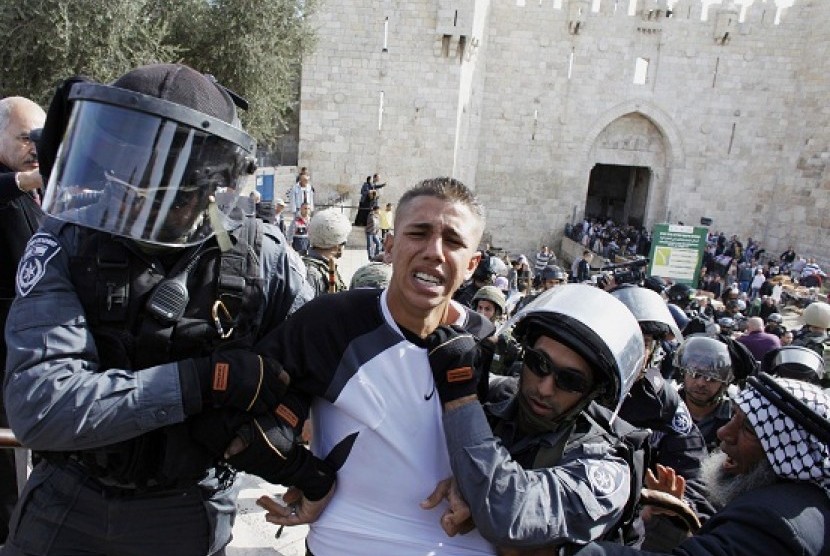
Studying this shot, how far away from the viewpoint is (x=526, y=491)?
1162 millimetres

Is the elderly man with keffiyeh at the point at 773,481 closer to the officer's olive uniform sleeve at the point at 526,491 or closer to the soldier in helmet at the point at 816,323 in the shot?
the officer's olive uniform sleeve at the point at 526,491

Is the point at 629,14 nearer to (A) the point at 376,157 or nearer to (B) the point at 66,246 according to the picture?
(A) the point at 376,157

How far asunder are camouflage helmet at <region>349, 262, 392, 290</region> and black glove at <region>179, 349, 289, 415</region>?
135cm

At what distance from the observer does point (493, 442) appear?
1.21 m

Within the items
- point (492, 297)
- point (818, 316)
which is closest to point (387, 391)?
point (492, 297)

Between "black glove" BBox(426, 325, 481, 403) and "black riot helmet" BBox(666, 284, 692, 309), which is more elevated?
"black glove" BBox(426, 325, 481, 403)

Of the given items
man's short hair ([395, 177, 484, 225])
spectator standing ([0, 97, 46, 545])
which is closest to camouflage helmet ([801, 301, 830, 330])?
man's short hair ([395, 177, 484, 225])

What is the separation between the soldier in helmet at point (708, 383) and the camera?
2.96 metres

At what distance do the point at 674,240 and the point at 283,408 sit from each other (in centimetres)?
962

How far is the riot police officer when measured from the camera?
1235 mm

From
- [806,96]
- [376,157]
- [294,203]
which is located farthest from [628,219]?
[294,203]

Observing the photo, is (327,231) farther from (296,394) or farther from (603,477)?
(603,477)

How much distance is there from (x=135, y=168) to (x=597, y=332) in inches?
46.0

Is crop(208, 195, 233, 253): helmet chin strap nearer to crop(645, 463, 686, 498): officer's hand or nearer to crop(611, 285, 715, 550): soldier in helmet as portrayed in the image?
crop(645, 463, 686, 498): officer's hand
